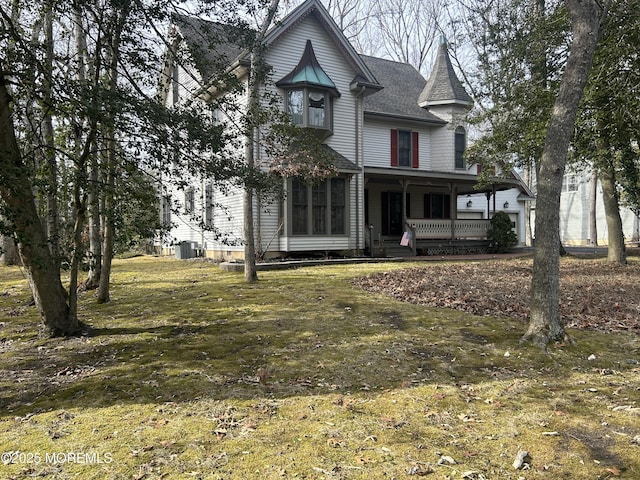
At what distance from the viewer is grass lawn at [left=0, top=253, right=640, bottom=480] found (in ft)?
8.79

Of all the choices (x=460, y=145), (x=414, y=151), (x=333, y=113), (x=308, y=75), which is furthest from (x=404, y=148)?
(x=308, y=75)

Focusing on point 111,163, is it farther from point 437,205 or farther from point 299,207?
point 437,205

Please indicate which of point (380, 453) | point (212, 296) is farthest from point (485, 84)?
point (380, 453)

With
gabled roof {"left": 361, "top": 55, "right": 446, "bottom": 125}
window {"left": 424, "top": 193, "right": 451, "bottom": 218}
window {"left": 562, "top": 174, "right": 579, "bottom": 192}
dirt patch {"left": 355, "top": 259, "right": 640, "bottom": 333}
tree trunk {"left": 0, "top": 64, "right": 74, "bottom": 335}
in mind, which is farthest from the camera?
window {"left": 562, "top": 174, "right": 579, "bottom": 192}

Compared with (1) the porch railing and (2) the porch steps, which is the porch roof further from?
(2) the porch steps

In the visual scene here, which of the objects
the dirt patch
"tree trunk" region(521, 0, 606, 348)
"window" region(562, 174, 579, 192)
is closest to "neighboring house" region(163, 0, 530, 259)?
the dirt patch

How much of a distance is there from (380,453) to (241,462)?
0.90m

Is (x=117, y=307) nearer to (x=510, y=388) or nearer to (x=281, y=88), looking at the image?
(x=510, y=388)

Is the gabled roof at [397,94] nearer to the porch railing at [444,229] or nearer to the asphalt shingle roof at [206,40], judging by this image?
the porch railing at [444,229]

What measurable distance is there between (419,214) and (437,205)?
4.12ft

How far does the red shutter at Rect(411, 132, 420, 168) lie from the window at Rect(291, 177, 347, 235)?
578 centimetres

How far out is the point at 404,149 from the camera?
19859mm

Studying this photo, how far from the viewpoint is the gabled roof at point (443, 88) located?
2042cm

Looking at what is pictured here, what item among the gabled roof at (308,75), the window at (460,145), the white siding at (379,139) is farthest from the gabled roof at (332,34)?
the window at (460,145)
